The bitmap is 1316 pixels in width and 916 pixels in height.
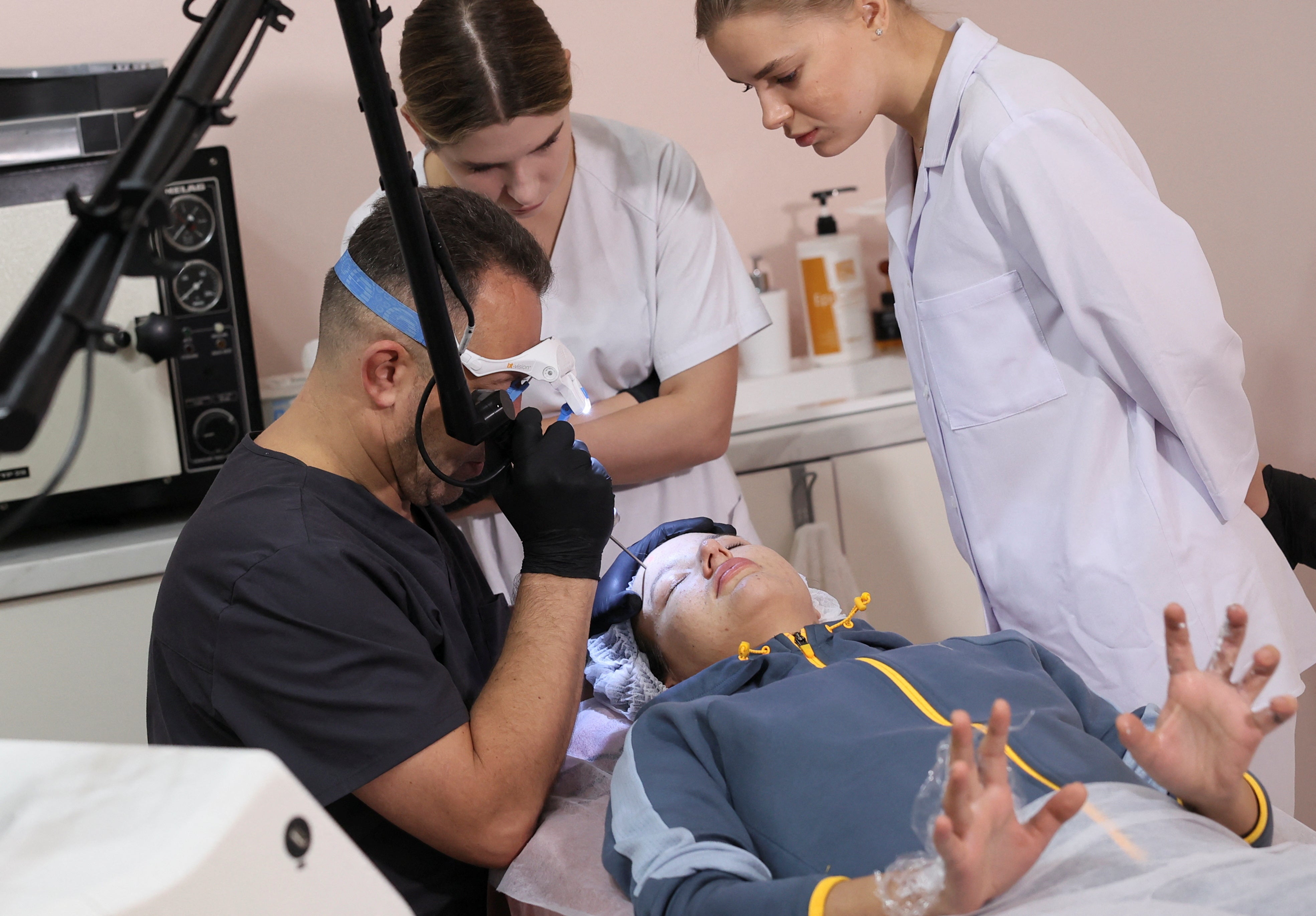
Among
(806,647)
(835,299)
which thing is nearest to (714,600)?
(806,647)

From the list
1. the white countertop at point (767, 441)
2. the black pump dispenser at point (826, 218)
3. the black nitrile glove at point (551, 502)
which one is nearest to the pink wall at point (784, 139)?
the black pump dispenser at point (826, 218)

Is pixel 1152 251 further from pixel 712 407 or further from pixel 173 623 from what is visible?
pixel 173 623

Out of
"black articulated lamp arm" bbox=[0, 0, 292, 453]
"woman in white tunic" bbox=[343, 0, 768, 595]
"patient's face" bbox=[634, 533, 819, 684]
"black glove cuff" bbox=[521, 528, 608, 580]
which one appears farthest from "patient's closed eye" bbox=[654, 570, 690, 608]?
"black articulated lamp arm" bbox=[0, 0, 292, 453]

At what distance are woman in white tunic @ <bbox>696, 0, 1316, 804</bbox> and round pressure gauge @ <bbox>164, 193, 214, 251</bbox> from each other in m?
0.85

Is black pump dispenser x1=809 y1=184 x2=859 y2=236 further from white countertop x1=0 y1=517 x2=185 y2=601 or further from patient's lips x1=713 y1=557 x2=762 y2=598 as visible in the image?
white countertop x1=0 y1=517 x2=185 y2=601

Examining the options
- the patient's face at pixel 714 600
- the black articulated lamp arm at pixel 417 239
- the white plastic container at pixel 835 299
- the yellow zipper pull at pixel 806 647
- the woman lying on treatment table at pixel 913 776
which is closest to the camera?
the black articulated lamp arm at pixel 417 239

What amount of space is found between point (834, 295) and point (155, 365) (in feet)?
4.50

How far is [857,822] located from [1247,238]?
1312 mm

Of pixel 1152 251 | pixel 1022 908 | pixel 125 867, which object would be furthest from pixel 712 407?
pixel 125 867

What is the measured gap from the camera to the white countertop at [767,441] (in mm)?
1661

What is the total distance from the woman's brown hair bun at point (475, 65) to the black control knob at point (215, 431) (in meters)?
0.64

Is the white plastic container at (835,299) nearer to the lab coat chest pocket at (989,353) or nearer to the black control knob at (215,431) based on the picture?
the lab coat chest pocket at (989,353)

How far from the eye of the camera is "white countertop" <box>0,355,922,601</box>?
1.66 meters

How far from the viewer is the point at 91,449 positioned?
1.71 meters
